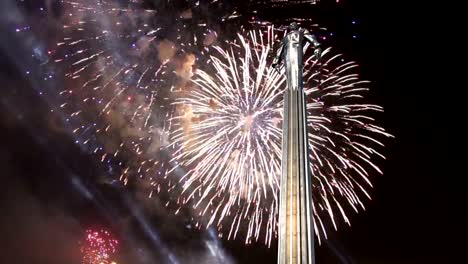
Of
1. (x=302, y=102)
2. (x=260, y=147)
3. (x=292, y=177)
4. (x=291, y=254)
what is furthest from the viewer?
(x=260, y=147)

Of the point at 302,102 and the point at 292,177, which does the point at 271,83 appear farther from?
the point at 292,177

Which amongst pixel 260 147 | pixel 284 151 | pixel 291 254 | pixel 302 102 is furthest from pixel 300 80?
pixel 291 254

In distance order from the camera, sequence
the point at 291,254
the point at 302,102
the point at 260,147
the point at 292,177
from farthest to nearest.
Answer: the point at 260,147
the point at 302,102
the point at 292,177
the point at 291,254

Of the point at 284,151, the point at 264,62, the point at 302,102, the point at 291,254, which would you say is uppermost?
the point at 264,62

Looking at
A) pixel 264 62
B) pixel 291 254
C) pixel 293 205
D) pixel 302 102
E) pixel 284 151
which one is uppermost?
pixel 264 62

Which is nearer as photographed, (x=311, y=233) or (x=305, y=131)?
(x=311, y=233)

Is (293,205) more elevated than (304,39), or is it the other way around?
(304,39)

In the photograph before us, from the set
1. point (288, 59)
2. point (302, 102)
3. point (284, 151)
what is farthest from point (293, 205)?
point (288, 59)

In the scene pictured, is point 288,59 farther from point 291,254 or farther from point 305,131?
point 291,254

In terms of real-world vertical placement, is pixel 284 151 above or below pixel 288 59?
below
